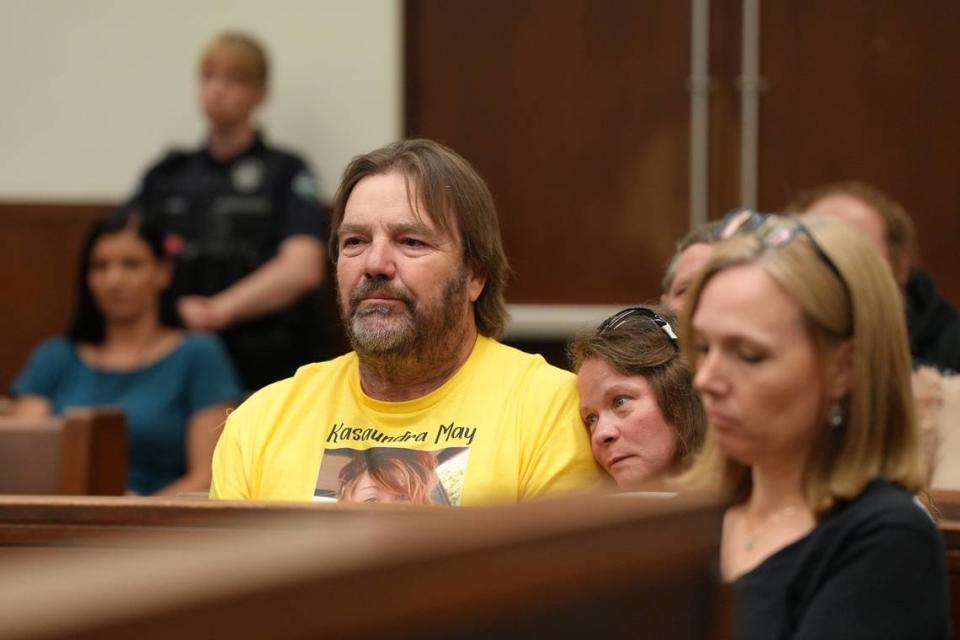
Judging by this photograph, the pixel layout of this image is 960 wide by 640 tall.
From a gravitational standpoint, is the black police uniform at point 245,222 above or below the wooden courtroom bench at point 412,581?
below

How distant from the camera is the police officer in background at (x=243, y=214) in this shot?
Result: 4.70 metres

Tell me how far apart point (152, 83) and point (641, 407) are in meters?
3.46

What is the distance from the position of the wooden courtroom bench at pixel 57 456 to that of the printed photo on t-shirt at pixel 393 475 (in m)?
0.97

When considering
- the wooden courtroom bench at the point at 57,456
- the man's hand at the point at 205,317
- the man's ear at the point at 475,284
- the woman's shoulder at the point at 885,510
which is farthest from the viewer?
the man's hand at the point at 205,317

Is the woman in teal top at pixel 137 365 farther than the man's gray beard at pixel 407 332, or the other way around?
the woman in teal top at pixel 137 365

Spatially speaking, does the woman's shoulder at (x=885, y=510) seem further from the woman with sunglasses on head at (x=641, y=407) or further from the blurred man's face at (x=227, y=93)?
the blurred man's face at (x=227, y=93)

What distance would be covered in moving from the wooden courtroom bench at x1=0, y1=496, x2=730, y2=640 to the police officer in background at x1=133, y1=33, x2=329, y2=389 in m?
3.79

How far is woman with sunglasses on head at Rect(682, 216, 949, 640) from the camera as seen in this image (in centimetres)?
Result: 151

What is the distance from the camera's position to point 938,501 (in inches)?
87.3

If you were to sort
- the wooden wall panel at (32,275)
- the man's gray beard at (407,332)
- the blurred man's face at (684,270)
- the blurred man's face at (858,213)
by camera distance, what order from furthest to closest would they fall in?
the wooden wall panel at (32,275), the blurred man's face at (858,213), the blurred man's face at (684,270), the man's gray beard at (407,332)

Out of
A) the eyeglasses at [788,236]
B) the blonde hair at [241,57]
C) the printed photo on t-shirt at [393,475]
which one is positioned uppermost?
the blonde hair at [241,57]

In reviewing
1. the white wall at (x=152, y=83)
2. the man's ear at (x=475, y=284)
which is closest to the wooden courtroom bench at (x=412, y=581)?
the man's ear at (x=475, y=284)

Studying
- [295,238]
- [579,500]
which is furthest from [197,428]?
[579,500]

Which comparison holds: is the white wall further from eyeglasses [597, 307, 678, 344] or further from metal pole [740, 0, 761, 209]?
eyeglasses [597, 307, 678, 344]
